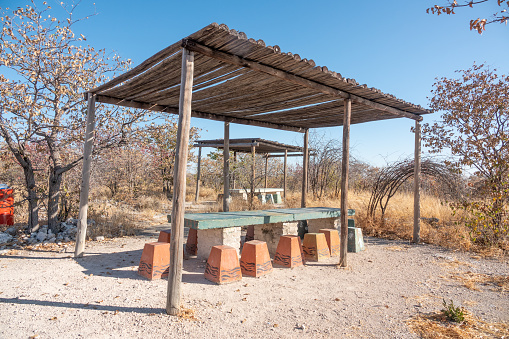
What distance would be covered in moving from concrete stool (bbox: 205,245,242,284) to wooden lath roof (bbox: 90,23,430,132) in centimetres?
243

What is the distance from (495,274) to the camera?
15.9 feet

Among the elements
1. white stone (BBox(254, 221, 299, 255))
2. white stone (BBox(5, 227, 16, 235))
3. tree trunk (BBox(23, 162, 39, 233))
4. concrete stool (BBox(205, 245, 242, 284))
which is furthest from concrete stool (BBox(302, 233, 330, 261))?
white stone (BBox(5, 227, 16, 235))

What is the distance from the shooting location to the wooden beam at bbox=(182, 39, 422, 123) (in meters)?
3.46

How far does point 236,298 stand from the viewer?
3635 millimetres

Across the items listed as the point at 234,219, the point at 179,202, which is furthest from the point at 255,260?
the point at 179,202

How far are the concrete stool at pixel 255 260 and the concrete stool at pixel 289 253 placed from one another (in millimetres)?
456

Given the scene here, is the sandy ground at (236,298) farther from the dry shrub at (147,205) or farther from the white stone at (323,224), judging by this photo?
the dry shrub at (147,205)

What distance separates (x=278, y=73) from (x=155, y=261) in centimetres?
305

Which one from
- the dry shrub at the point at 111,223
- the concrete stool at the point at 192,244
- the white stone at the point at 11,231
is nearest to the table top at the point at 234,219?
the concrete stool at the point at 192,244

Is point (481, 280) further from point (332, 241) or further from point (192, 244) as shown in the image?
point (192, 244)

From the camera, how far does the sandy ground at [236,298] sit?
9.43ft

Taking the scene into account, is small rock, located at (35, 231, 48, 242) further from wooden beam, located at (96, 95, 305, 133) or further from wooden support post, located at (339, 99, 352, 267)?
wooden support post, located at (339, 99, 352, 267)

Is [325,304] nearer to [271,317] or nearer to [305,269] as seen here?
[271,317]

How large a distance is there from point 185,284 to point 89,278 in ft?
4.40
